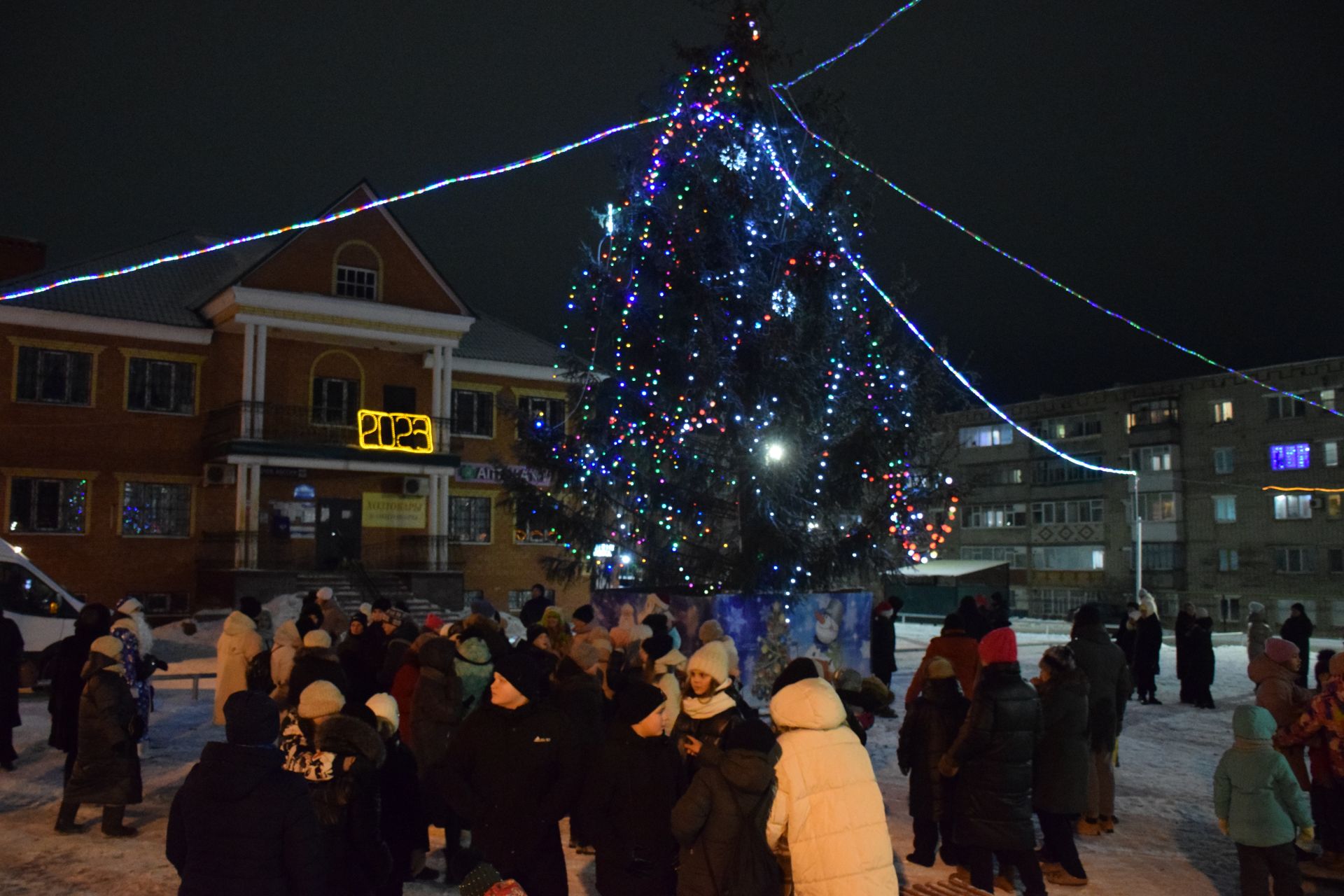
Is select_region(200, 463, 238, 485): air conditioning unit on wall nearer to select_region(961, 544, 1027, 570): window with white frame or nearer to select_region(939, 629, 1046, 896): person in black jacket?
select_region(939, 629, 1046, 896): person in black jacket

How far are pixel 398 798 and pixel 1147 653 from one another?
1386 cm

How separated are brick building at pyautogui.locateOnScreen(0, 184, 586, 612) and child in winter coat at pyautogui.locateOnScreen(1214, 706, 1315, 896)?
2054 centimetres

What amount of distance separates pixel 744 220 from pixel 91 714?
387 inches

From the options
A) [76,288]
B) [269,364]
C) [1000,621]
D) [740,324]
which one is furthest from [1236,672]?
[76,288]

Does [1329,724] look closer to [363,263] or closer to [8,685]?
[8,685]

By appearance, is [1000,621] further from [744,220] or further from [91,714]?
[91,714]

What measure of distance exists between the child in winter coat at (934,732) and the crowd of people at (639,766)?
0.6 inches

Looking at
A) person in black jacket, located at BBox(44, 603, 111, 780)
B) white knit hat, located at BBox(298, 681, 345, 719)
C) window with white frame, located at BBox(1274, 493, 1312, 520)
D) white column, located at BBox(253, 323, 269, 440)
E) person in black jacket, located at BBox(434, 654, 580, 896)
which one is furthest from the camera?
window with white frame, located at BBox(1274, 493, 1312, 520)

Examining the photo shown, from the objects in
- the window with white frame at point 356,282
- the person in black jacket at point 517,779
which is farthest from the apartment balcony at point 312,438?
the person in black jacket at point 517,779

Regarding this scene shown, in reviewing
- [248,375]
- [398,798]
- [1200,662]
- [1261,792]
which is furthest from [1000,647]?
[248,375]

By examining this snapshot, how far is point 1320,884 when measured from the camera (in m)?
7.43

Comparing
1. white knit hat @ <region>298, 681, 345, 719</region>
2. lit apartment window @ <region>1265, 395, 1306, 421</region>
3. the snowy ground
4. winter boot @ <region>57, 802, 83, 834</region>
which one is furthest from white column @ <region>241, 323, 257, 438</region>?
lit apartment window @ <region>1265, 395, 1306, 421</region>

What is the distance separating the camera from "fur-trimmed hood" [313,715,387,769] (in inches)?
188

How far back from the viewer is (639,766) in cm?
479
